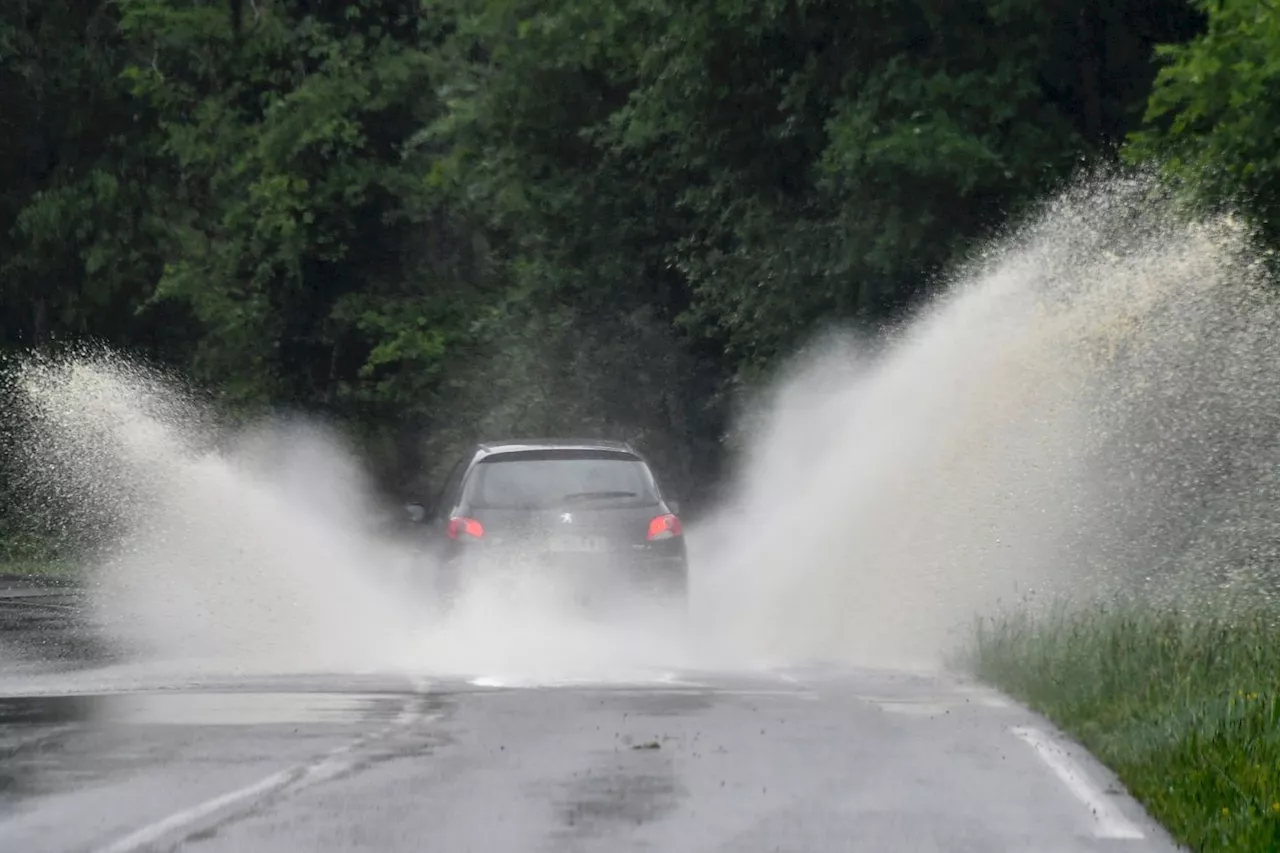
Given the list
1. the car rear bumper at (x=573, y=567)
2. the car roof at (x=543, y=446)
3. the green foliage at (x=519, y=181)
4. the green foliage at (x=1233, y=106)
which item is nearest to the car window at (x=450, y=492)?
the car roof at (x=543, y=446)

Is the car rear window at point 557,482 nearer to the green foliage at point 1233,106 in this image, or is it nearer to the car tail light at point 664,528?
the car tail light at point 664,528

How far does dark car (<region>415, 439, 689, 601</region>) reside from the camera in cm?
1967

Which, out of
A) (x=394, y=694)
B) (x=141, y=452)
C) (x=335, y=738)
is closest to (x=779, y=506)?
(x=141, y=452)

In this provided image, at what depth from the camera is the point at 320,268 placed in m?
46.6

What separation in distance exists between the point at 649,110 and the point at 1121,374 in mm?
10709

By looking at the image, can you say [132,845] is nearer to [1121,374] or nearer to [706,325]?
[1121,374]

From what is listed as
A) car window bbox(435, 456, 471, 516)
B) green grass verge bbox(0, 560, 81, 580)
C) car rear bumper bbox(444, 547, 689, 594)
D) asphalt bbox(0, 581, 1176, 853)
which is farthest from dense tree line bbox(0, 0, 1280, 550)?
asphalt bbox(0, 581, 1176, 853)

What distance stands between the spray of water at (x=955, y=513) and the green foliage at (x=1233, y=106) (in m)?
0.50

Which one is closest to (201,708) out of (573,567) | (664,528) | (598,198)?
(573,567)

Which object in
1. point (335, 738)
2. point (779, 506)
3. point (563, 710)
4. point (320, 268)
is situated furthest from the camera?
point (320, 268)

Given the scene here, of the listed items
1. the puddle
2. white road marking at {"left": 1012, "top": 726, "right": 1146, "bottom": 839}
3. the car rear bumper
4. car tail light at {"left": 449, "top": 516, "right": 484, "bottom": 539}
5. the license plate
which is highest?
car tail light at {"left": 449, "top": 516, "right": 484, "bottom": 539}

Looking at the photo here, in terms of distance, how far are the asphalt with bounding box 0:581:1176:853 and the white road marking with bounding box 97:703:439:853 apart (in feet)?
0.07

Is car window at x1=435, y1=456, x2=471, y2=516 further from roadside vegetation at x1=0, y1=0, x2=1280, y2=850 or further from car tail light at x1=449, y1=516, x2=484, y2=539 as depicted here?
roadside vegetation at x1=0, y1=0, x2=1280, y2=850

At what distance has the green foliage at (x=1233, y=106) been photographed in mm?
21656
